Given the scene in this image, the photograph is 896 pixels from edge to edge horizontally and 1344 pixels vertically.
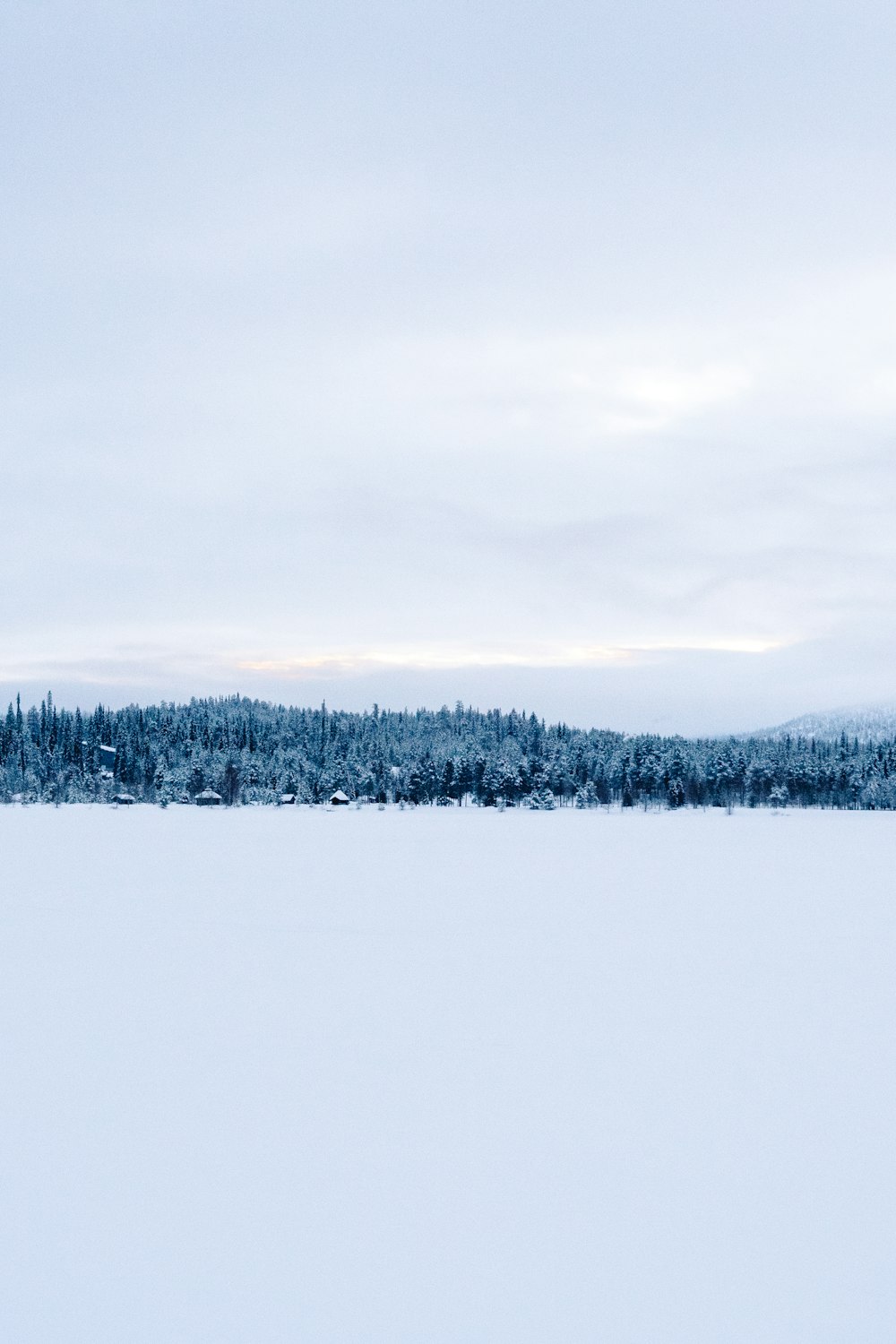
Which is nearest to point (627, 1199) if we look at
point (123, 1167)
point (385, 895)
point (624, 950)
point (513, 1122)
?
point (513, 1122)

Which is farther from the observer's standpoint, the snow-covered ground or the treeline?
the treeline

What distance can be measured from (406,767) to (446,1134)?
124m

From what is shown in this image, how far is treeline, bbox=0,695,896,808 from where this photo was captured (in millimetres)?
113938

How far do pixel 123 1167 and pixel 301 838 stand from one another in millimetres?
37327

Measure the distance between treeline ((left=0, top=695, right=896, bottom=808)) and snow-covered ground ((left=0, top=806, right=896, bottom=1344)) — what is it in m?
90.5

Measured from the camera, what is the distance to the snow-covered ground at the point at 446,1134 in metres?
5.23

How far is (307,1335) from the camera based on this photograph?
4930 millimetres

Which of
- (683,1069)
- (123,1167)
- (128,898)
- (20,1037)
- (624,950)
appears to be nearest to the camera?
(123,1167)

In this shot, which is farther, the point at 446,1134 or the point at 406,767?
the point at 406,767

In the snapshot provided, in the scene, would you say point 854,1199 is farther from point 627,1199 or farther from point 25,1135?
point 25,1135

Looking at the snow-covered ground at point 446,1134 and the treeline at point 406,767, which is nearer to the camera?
the snow-covered ground at point 446,1134

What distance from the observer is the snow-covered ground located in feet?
17.1

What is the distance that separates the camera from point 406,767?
131m

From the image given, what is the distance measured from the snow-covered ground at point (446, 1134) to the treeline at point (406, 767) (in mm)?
90545
